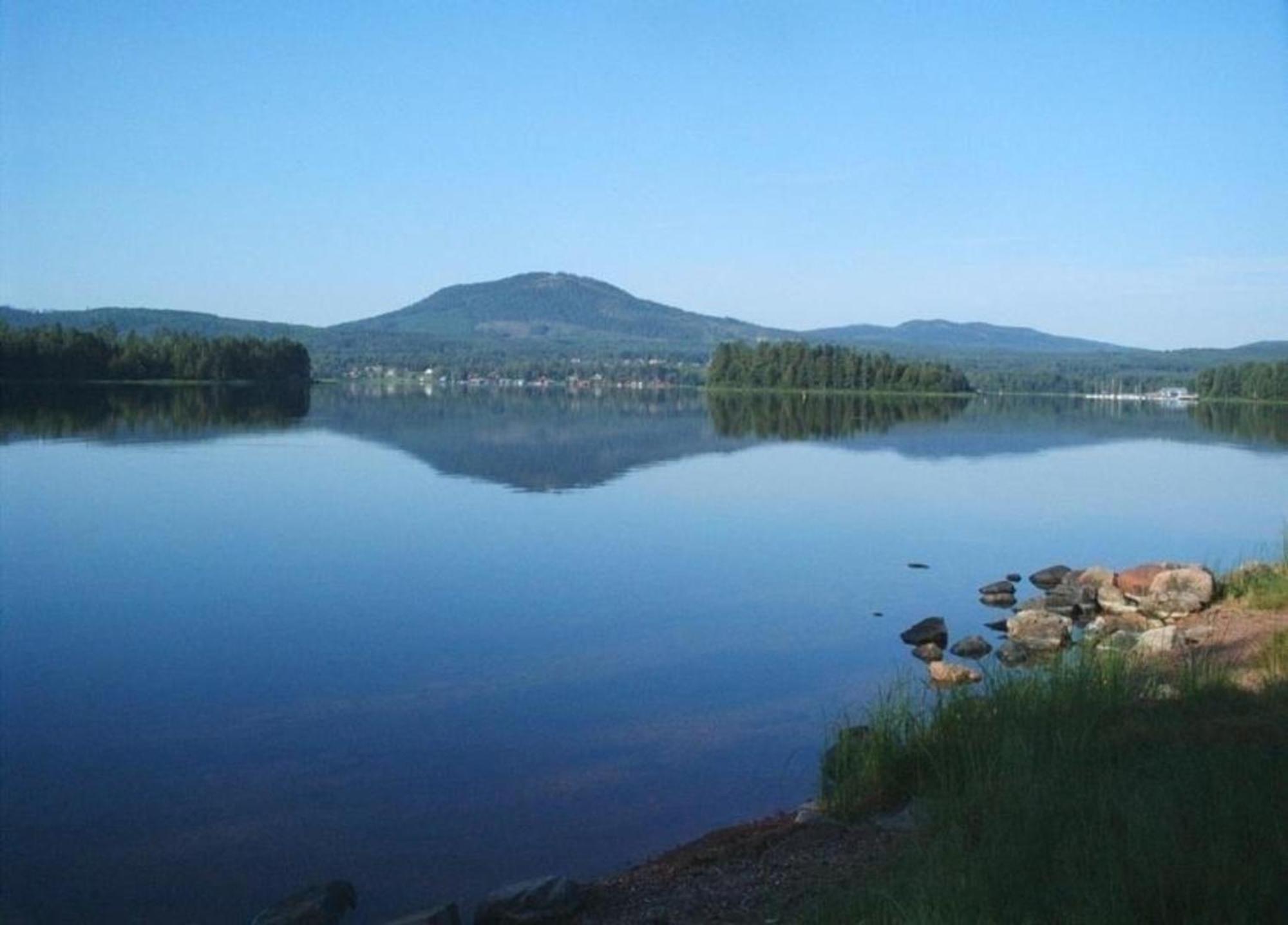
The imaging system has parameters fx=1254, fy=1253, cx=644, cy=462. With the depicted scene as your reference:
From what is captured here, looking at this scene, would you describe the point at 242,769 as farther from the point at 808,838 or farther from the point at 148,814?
the point at 808,838

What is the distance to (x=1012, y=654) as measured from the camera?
14477mm

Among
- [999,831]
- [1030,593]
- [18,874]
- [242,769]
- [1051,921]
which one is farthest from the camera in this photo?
[1030,593]

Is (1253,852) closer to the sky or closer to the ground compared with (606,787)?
closer to the sky

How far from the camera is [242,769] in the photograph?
32.8 feet

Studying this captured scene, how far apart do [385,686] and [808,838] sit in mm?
5693

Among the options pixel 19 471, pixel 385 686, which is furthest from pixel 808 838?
pixel 19 471

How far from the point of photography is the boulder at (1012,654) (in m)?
14.0

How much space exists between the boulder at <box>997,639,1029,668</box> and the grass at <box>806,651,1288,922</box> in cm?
443

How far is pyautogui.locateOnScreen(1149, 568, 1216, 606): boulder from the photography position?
54.3 feet

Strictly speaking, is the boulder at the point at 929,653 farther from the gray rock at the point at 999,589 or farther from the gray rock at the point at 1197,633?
the gray rock at the point at 999,589

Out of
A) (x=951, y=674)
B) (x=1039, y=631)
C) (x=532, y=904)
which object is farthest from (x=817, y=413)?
(x=532, y=904)

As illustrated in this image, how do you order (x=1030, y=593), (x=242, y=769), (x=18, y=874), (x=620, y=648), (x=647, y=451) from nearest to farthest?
(x=18, y=874)
(x=242, y=769)
(x=620, y=648)
(x=1030, y=593)
(x=647, y=451)

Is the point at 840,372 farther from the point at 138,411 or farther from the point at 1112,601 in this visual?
the point at 1112,601

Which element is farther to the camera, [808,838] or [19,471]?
[19,471]
